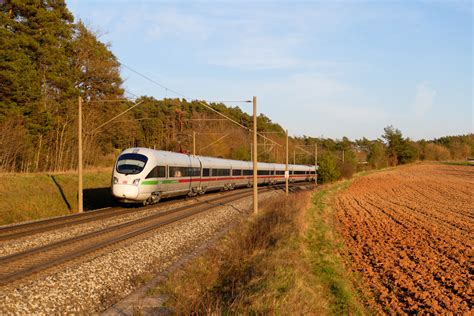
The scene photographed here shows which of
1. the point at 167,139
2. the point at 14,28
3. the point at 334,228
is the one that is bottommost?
the point at 334,228

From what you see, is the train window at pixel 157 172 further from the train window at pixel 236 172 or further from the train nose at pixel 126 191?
the train window at pixel 236 172

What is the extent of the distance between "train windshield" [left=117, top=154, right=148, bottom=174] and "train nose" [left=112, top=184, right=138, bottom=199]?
0.70 m

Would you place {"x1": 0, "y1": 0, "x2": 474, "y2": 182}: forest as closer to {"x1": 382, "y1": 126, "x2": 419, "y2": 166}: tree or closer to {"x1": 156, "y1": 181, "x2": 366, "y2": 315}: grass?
{"x1": 156, "y1": 181, "x2": 366, "y2": 315}: grass

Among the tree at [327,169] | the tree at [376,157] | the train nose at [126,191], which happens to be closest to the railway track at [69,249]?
the train nose at [126,191]

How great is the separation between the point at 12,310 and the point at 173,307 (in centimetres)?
251

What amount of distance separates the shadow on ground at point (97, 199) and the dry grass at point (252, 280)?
15135 mm

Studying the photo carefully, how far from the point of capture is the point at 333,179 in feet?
163

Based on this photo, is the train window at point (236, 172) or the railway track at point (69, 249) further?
the train window at point (236, 172)

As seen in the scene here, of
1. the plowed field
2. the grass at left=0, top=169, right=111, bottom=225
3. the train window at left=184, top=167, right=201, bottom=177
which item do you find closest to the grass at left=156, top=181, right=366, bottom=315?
the plowed field

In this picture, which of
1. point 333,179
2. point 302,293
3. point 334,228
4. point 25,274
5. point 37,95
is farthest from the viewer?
point 333,179

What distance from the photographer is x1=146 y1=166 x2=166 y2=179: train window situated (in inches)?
881

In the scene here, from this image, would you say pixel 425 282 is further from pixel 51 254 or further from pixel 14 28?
pixel 14 28

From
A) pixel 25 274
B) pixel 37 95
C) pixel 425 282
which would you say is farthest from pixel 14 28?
pixel 425 282

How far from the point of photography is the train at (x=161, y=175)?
21.7m
